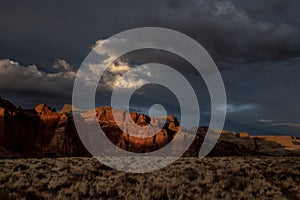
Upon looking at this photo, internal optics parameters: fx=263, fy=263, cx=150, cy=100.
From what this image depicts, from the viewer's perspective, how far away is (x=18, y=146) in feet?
277

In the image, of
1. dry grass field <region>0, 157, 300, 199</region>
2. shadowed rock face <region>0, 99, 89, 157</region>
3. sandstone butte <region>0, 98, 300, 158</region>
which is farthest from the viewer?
sandstone butte <region>0, 98, 300, 158</region>

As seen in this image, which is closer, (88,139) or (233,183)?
(233,183)

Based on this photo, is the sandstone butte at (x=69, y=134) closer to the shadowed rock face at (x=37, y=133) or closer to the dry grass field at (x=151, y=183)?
the shadowed rock face at (x=37, y=133)

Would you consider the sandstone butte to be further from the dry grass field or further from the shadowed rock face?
the dry grass field

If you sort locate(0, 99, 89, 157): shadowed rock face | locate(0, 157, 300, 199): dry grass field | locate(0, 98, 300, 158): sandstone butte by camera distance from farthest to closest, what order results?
locate(0, 98, 300, 158): sandstone butte → locate(0, 99, 89, 157): shadowed rock face → locate(0, 157, 300, 199): dry grass field

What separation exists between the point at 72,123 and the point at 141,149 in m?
27.5

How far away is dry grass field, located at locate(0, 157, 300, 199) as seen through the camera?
1558 centimetres

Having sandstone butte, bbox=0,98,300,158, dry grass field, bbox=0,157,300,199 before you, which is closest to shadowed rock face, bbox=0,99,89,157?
sandstone butte, bbox=0,98,300,158

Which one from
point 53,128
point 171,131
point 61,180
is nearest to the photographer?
point 61,180

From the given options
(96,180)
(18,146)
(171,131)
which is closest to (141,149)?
(171,131)

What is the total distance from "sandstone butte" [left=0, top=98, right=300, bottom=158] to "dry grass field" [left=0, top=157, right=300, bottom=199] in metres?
59.0

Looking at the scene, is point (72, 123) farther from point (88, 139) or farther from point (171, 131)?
point (171, 131)

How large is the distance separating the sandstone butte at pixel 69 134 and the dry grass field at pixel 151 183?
59035 mm

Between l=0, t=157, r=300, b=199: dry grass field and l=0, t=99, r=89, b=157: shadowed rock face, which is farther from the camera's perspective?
l=0, t=99, r=89, b=157: shadowed rock face
